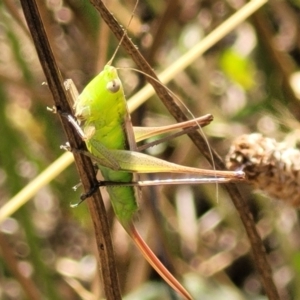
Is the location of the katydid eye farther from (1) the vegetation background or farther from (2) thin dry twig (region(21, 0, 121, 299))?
(1) the vegetation background

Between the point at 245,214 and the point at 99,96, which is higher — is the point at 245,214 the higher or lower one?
the lower one

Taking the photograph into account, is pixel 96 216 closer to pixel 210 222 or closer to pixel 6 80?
pixel 6 80

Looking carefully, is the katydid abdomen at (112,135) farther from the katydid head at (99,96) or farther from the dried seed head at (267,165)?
the dried seed head at (267,165)

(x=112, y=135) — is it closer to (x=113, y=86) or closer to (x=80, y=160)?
(x=113, y=86)

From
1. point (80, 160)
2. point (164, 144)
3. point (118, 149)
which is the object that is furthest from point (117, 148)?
point (164, 144)

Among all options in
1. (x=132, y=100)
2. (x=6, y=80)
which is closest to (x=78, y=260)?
(x=6, y=80)
